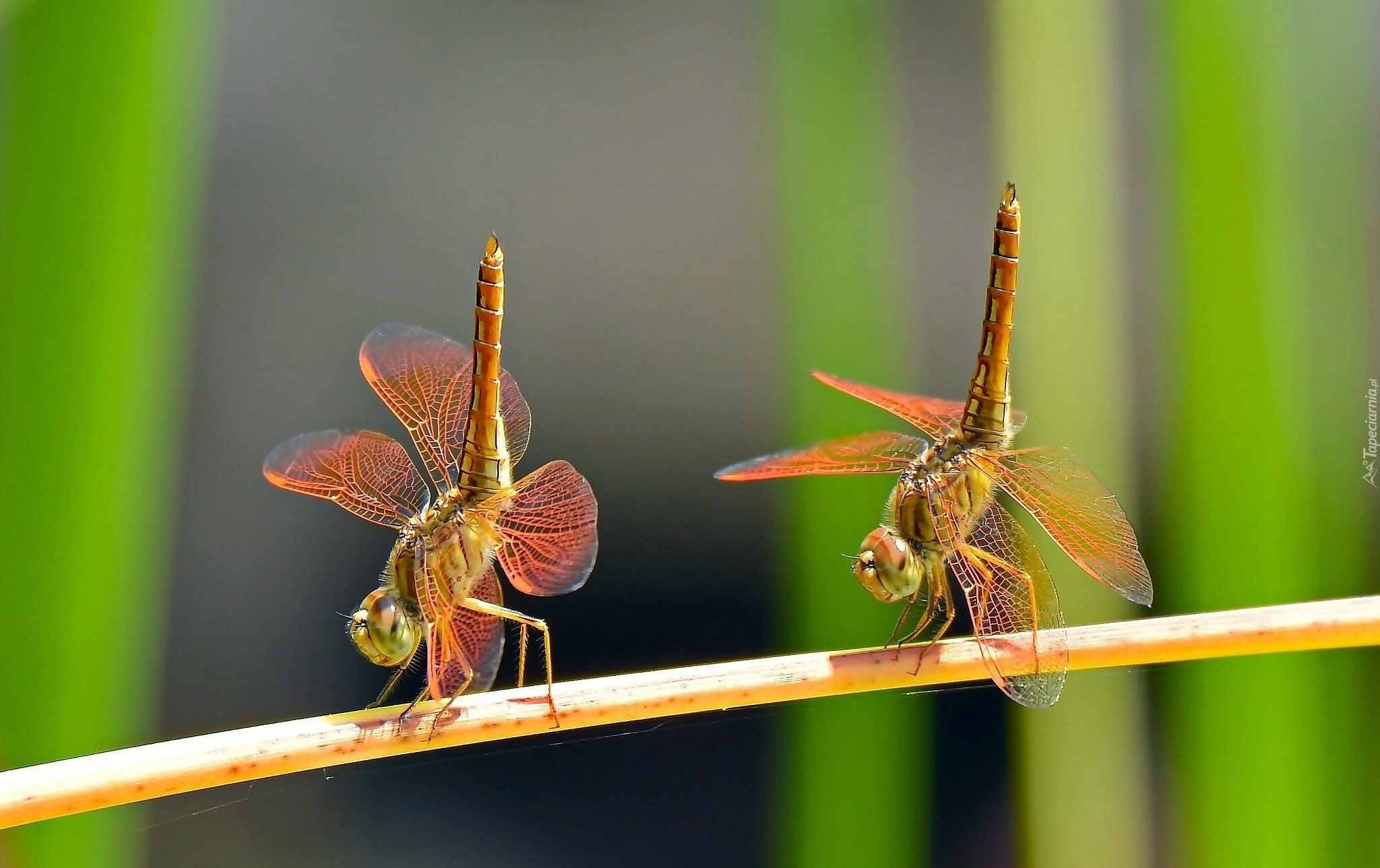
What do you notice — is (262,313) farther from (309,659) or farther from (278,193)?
(309,659)

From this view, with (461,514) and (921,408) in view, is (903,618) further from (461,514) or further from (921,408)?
(461,514)

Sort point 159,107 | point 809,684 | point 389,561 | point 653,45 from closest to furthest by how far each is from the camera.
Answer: point 809,684, point 389,561, point 159,107, point 653,45

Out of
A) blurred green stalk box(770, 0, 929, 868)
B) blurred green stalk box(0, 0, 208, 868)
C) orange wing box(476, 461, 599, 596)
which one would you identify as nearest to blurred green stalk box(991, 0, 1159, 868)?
blurred green stalk box(770, 0, 929, 868)

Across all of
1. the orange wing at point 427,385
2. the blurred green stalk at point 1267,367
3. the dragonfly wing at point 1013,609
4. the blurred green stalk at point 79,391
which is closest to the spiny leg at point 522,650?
the orange wing at point 427,385

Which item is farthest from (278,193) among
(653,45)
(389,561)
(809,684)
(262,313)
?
(809,684)

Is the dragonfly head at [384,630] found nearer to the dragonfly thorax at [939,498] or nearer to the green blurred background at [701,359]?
the green blurred background at [701,359]
